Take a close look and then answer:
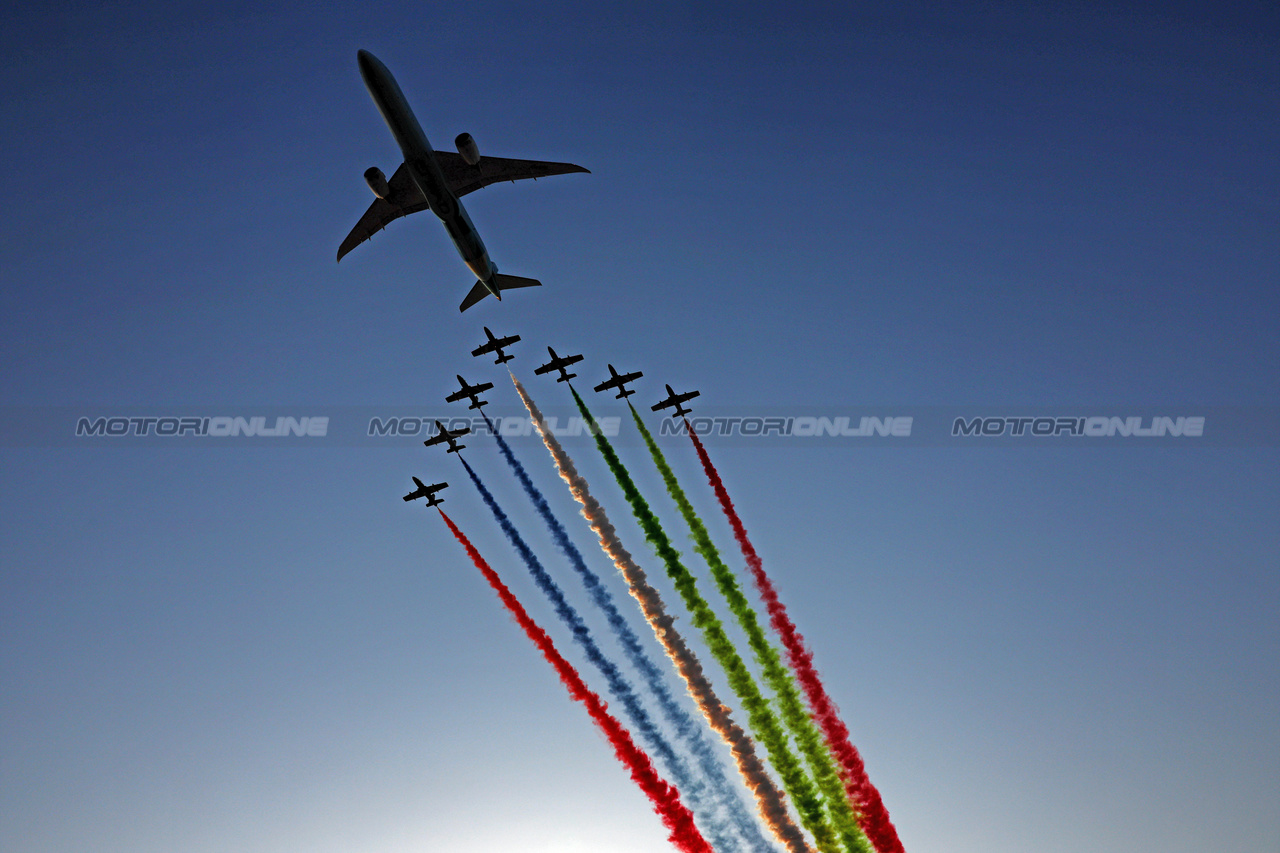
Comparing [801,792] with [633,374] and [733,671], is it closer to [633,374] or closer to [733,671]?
[733,671]

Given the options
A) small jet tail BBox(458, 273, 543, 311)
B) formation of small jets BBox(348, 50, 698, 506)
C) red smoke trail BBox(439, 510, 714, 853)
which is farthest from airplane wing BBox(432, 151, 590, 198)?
red smoke trail BBox(439, 510, 714, 853)

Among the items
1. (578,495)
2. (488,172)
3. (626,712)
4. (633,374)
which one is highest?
(488,172)

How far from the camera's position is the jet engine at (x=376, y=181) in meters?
72.3

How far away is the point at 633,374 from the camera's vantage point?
302 ft

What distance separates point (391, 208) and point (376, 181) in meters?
9.98

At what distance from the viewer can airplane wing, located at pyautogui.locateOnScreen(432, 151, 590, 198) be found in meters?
77.6

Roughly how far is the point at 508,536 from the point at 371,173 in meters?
32.6

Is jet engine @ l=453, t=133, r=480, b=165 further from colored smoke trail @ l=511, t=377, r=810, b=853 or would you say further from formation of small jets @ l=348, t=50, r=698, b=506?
colored smoke trail @ l=511, t=377, r=810, b=853

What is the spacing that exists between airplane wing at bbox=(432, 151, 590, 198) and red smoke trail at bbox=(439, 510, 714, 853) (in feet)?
114

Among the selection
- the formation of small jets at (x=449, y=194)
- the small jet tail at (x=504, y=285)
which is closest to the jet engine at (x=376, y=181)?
the formation of small jets at (x=449, y=194)

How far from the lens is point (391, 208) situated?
3253 inches

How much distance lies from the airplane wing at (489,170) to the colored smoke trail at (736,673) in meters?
22.0

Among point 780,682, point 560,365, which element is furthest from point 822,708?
point 560,365

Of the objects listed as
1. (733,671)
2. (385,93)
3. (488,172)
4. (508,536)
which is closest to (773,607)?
(733,671)
